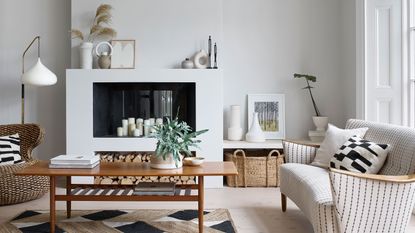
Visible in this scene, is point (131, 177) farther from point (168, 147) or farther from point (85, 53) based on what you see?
point (168, 147)

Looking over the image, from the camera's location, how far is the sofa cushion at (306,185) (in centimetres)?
263

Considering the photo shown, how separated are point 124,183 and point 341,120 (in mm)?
2639

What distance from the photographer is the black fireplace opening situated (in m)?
4.88

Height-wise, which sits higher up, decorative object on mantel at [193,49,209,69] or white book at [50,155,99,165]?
decorative object on mantel at [193,49,209,69]

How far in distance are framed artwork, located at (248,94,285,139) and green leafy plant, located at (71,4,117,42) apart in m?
1.79

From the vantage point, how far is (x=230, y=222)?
10.8 ft

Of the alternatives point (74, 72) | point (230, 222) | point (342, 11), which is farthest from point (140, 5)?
point (230, 222)

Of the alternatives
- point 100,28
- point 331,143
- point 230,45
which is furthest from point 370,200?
point 100,28

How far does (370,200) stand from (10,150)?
10.7 ft

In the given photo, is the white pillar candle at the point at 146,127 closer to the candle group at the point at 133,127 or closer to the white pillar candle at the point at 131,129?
the candle group at the point at 133,127

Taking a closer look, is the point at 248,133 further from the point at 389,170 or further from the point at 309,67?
the point at 389,170

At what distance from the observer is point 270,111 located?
5145 millimetres

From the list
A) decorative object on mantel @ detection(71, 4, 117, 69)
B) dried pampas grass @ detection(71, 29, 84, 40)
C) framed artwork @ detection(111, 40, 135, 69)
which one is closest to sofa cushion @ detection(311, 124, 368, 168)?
framed artwork @ detection(111, 40, 135, 69)

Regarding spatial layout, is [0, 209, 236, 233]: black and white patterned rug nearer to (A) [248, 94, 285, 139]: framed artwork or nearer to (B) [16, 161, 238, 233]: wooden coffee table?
(B) [16, 161, 238, 233]: wooden coffee table
